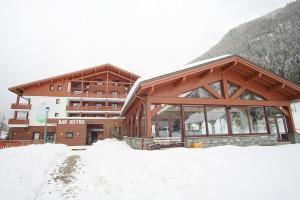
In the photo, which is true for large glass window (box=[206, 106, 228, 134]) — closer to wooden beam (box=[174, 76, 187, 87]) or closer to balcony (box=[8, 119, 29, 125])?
wooden beam (box=[174, 76, 187, 87])

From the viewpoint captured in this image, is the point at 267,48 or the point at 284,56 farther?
the point at 267,48

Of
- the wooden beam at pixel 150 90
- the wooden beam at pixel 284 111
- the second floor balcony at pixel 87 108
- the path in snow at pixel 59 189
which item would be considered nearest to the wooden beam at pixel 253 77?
the wooden beam at pixel 284 111

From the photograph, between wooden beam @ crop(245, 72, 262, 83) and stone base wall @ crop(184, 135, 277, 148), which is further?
wooden beam @ crop(245, 72, 262, 83)

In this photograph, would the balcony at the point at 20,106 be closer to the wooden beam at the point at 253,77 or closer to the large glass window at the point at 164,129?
the large glass window at the point at 164,129

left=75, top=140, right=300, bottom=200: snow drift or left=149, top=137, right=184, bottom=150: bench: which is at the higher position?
left=149, top=137, right=184, bottom=150: bench

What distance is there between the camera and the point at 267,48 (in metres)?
55.0

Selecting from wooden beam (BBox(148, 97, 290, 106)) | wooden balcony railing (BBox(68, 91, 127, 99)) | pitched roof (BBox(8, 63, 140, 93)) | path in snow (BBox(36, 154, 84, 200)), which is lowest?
path in snow (BBox(36, 154, 84, 200))

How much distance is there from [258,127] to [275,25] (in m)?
69.9

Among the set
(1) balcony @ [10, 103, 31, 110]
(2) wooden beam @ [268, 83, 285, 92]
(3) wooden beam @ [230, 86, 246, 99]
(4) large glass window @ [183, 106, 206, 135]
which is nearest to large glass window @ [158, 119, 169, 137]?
(4) large glass window @ [183, 106, 206, 135]

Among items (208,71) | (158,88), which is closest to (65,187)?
(158,88)

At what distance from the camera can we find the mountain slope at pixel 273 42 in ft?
132

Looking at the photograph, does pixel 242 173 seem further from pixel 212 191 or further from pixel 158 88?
pixel 158 88

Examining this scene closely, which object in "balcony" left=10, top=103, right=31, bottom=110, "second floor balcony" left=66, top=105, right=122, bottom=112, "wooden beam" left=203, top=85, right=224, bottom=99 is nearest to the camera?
"wooden beam" left=203, top=85, right=224, bottom=99

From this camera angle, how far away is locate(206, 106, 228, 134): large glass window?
14462mm
